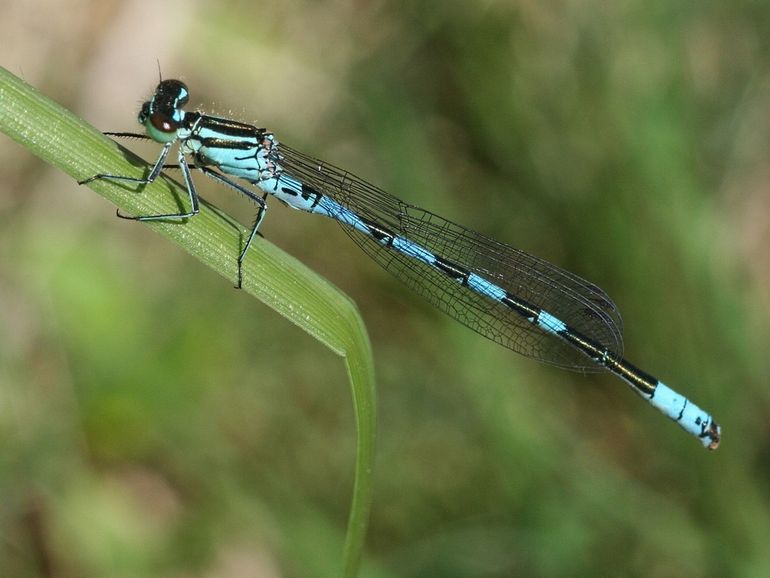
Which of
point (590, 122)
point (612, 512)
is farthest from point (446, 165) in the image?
point (612, 512)

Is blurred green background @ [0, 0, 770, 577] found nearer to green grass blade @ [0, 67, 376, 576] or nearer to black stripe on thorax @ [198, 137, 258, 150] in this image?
black stripe on thorax @ [198, 137, 258, 150]

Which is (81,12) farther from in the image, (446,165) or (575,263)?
(575,263)

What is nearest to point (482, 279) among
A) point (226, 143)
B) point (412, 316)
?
point (412, 316)

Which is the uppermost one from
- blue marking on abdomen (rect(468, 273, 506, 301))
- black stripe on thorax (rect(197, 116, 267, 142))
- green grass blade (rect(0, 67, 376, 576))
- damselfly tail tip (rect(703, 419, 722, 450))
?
blue marking on abdomen (rect(468, 273, 506, 301))

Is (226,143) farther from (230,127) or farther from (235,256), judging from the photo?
(235,256)

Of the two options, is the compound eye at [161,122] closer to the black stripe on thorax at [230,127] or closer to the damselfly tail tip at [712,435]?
the black stripe on thorax at [230,127]

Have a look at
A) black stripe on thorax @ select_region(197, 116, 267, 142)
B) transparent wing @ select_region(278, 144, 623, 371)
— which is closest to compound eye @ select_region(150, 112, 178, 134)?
black stripe on thorax @ select_region(197, 116, 267, 142)

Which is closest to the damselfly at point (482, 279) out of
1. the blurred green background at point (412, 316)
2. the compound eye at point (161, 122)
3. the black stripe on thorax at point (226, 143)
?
the black stripe on thorax at point (226, 143)
